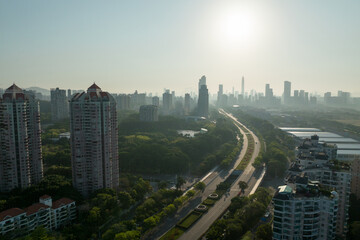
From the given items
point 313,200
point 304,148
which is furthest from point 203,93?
point 313,200

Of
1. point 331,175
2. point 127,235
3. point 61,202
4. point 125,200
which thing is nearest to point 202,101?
point 125,200

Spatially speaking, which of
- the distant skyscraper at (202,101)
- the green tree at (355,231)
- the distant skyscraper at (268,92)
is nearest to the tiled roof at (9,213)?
the green tree at (355,231)

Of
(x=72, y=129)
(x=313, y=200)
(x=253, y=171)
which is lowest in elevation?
(x=253, y=171)

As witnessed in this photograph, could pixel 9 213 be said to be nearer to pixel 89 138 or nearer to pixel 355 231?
pixel 89 138

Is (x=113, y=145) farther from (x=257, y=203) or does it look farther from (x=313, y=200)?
(x=313, y=200)

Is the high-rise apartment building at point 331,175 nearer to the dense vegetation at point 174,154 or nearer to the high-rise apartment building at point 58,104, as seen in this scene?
the dense vegetation at point 174,154

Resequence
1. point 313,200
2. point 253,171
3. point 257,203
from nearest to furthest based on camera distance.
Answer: point 313,200 < point 257,203 < point 253,171

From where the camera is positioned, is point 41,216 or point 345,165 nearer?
point 41,216

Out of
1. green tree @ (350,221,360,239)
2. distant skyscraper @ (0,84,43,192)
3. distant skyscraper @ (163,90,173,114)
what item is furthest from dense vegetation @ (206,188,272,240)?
distant skyscraper @ (163,90,173,114)
